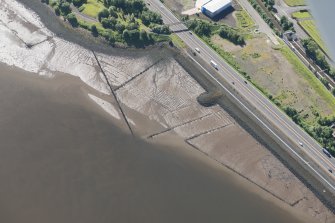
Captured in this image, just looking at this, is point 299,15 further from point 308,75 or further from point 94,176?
point 94,176

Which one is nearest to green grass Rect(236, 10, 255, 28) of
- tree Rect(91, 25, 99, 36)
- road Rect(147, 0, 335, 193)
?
road Rect(147, 0, 335, 193)

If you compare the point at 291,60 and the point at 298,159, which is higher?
the point at 291,60

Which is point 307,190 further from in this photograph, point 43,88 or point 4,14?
point 4,14

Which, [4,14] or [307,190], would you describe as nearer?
[307,190]

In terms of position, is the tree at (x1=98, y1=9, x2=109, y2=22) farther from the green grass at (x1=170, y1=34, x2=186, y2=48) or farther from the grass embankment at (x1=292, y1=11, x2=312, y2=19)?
the grass embankment at (x1=292, y1=11, x2=312, y2=19)

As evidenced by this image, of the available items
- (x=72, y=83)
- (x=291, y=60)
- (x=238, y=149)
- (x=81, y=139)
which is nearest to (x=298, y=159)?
(x=238, y=149)

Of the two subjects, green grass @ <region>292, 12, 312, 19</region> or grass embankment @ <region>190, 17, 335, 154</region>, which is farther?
green grass @ <region>292, 12, 312, 19</region>
